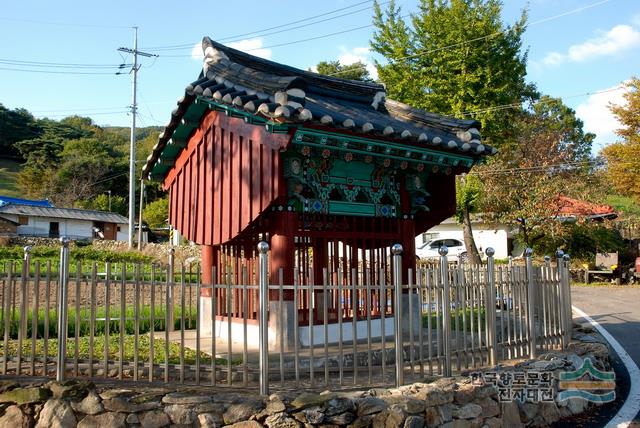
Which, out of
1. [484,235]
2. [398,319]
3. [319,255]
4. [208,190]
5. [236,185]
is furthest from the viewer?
[484,235]

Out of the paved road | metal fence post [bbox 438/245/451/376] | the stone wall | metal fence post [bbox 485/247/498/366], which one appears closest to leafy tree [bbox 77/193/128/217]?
the paved road

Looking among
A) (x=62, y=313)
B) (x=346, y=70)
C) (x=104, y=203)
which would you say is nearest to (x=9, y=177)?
(x=104, y=203)

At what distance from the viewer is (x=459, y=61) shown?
89.2 feet

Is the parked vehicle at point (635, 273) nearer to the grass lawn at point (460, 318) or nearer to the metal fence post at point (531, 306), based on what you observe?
the grass lawn at point (460, 318)

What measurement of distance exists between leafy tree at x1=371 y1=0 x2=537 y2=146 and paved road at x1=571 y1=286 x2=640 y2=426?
995cm

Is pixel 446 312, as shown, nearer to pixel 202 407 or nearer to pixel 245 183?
pixel 202 407

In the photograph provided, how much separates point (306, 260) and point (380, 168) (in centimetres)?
204

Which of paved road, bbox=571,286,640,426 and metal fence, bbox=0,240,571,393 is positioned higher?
metal fence, bbox=0,240,571,393

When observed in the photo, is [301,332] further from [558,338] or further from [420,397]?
[558,338]

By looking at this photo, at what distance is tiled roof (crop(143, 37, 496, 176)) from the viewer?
21.7 feet

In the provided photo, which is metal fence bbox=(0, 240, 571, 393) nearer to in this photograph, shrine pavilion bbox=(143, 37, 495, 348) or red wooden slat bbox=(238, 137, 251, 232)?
shrine pavilion bbox=(143, 37, 495, 348)

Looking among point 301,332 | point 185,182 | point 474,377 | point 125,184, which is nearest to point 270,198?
point 301,332

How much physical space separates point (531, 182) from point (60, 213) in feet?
129

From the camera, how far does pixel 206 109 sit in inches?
332
